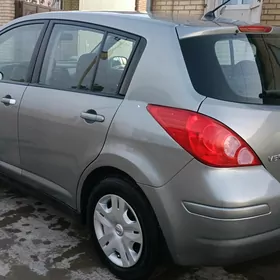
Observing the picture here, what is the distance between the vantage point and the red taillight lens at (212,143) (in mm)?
2191

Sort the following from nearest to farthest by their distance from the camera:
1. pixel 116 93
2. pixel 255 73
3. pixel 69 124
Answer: pixel 255 73 < pixel 116 93 < pixel 69 124

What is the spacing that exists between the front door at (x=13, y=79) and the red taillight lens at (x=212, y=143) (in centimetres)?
161

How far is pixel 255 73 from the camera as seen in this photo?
8.07ft

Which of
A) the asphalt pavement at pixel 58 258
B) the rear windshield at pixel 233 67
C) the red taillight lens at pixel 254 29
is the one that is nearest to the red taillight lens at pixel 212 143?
the rear windshield at pixel 233 67

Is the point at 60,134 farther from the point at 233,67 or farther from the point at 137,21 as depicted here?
the point at 233,67

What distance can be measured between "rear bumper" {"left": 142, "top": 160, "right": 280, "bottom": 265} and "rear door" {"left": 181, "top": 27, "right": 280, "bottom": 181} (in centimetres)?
17

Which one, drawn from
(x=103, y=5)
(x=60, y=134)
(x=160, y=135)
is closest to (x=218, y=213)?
(x=160, y=135)

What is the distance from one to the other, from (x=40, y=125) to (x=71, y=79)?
0.40m

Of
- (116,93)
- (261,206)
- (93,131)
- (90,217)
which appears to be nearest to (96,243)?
(90,217)

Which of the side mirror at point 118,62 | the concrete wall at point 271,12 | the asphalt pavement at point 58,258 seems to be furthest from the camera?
the concrete wall at point 271,12

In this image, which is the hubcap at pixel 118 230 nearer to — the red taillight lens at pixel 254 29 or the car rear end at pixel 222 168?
the car rear end at pixel 222 168

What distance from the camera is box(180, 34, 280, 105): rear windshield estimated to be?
2.33 meters

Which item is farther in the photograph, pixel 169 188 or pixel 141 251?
pixel 141 251

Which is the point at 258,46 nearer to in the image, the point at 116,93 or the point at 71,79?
the point at 116,93
